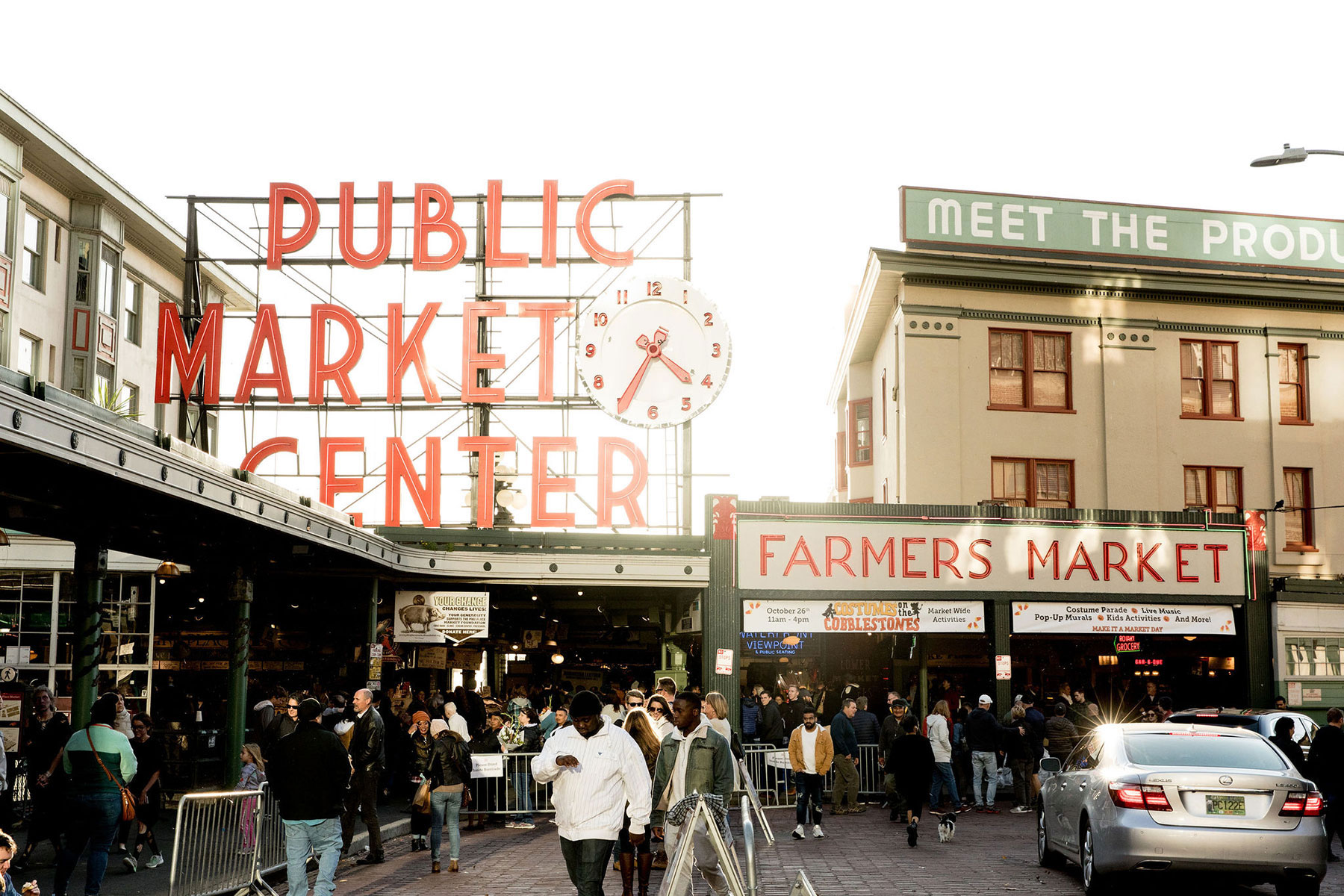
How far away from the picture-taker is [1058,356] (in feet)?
104

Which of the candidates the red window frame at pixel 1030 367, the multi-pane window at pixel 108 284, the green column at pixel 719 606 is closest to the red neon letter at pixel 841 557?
the green column at pixel 719 606

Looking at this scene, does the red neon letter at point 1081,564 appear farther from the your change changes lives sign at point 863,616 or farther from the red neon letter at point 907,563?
the red neon letter at point 907,563

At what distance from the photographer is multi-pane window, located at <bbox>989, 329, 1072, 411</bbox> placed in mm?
31344

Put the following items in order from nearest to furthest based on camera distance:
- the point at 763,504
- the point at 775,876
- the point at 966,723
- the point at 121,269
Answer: the point at 775,876, the point at 966,723, the point at 763,504, the point at 121,269

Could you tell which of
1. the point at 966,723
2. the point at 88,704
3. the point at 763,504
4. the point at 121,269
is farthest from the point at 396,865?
the point at 121,269

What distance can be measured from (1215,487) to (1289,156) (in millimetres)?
16257

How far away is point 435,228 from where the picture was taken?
114ft

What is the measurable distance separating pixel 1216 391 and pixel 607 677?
16.8m

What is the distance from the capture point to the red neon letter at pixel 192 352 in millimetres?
33312

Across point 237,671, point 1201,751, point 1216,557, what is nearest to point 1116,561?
point 1216,557

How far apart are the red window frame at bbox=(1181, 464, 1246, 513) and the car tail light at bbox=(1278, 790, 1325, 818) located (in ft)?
69.3

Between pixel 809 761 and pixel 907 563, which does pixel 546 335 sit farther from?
pixel 809 761

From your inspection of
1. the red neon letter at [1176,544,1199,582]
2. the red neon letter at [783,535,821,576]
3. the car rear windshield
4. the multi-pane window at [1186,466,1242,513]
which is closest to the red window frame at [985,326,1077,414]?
the multi-pane window at [1186,466,1242,513]

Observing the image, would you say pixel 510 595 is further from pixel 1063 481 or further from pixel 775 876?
pixel 775 876
